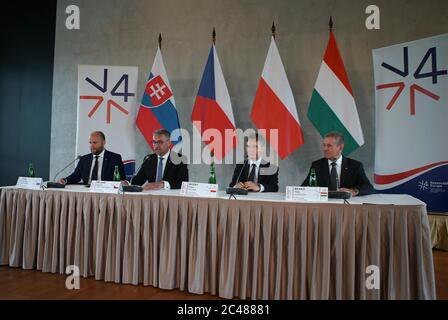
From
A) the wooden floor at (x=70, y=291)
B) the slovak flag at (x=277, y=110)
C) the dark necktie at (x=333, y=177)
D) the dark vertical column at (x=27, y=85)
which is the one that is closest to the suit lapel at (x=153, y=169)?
the wooden floor at (x=70, y=291)

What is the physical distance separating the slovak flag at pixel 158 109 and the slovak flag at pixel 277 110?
0.95 metres

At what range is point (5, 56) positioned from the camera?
436 centimetres

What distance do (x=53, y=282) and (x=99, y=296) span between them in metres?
0.47

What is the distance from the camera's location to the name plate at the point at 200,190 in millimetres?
2031

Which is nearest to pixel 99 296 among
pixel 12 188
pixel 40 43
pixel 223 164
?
pixel 12 188

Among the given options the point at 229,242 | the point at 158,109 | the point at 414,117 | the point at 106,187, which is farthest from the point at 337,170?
the point at 158,109

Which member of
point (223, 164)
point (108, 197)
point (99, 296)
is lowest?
point (99, 296)

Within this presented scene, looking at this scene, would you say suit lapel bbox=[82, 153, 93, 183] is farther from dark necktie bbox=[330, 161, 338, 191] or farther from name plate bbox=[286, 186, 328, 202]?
dark necktie bbox=[330, 161, 338, 191]

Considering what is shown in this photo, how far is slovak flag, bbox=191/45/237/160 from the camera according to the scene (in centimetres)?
341

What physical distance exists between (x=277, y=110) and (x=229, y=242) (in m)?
1.80

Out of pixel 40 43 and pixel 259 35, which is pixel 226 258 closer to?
pixel 259 35

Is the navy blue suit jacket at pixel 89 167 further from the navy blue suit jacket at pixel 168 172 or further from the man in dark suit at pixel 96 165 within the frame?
the navy blue suit jacket at pixel 168 172

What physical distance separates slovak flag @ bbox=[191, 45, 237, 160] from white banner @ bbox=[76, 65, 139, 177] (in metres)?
0.89

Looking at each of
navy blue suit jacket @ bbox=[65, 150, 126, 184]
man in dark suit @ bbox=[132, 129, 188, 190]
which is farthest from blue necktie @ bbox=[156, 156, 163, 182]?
navy blue suit jacket @ bbox=[65, 150, 126, 184]
